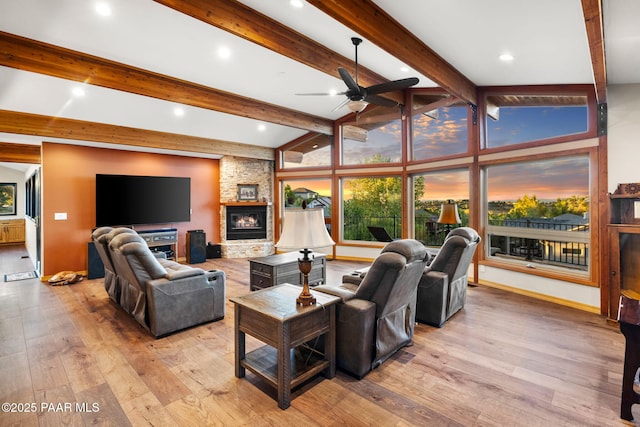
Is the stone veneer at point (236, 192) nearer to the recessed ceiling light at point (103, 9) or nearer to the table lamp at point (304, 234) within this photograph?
the recessed ceiling light at point (103, 9)

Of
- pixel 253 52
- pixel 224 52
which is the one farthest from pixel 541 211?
pixel 224 52

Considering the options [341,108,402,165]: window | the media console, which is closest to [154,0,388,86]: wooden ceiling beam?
[341,108,402,165]: window

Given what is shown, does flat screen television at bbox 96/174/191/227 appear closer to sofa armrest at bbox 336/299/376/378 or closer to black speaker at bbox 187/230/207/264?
black speaker at bbox 187/230/207/264

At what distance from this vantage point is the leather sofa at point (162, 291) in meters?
3.31

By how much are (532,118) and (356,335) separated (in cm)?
454

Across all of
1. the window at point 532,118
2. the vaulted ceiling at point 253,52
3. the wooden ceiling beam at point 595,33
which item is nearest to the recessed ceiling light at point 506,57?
the vaulted ceiling at point 253,52

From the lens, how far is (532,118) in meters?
4.85

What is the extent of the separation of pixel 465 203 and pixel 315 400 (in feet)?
15.5

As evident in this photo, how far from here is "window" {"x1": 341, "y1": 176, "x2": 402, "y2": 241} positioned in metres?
7.11

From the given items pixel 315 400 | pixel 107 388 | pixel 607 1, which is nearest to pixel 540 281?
pixel 607 1

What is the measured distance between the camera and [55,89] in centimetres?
459

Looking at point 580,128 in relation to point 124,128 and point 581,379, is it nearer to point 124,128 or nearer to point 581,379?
point 581,379

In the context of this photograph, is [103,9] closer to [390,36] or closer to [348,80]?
[348,80]

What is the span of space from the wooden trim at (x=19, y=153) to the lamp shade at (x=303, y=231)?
25.3ft
